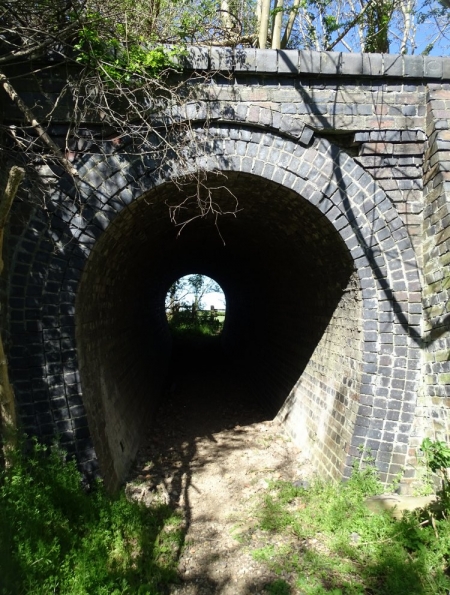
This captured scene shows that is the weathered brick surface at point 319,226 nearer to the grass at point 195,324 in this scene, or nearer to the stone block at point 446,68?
the stone block at point 446,68

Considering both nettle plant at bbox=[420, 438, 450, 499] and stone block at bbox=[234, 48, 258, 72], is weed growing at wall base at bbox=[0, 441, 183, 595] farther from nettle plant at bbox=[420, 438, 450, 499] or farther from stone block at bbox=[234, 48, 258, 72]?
stone block at bbox=[234, 48, 258, 72]

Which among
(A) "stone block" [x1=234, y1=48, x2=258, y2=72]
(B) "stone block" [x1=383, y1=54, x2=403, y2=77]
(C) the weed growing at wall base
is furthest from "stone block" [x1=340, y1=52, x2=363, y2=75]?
(C) the weed growing at wall base

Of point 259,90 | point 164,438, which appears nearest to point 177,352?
point 164,438

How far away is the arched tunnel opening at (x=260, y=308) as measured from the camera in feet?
15.1

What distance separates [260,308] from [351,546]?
20.0ft

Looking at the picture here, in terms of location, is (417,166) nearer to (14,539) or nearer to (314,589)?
(314,589)

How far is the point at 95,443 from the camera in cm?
423

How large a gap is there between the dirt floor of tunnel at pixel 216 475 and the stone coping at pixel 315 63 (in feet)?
15.3

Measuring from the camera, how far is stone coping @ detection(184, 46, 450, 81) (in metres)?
4.31

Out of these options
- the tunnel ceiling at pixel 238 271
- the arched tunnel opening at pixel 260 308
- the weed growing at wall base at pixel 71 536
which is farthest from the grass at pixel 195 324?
the weed growing at wall base at pixel 71 536

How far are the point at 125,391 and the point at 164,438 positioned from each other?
1.13 m

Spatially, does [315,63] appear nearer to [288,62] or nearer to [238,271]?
[288,62]

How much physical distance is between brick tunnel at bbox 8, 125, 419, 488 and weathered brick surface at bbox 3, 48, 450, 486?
0.6 inches

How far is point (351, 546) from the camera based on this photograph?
383cm
